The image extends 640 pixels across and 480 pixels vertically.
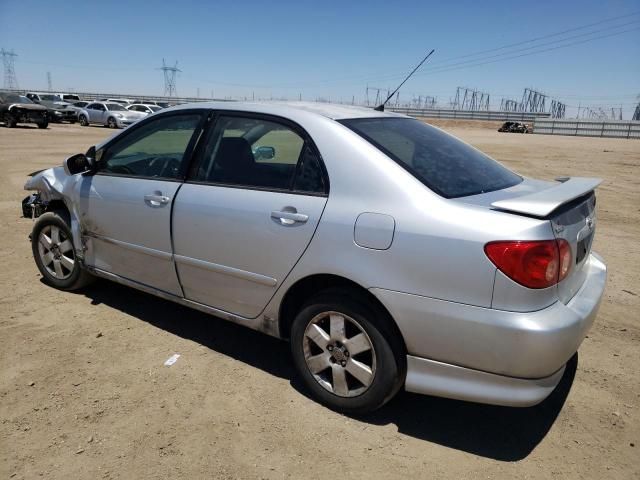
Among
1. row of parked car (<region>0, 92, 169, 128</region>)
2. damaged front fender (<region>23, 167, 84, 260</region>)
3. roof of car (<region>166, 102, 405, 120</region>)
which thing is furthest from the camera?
row of parked car (<region>0, 92, 169, 128</region>)

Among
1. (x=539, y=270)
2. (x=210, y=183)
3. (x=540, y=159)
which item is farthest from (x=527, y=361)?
(x=540, y=159)

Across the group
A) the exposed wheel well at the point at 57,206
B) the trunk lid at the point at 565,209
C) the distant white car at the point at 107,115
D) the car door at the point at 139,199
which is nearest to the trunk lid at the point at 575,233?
the trunk lid at the point at 565,209

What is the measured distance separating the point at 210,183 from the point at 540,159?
17986 millimetres

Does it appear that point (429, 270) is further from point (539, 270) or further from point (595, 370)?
point (595, 370)

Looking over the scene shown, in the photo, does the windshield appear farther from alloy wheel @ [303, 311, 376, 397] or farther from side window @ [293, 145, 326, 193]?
alloy wheel @ [303, 311, 376, 397]

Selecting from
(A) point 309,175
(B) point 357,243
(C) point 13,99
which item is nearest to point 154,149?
(A) point 309,175

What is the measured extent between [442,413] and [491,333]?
34.5 inches

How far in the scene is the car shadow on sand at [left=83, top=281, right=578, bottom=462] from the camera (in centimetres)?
261

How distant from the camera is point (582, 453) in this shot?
8.25 feet

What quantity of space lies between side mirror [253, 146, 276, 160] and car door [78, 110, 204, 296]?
451mm

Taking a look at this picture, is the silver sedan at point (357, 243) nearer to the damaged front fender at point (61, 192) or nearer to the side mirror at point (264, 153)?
the side mirror at point (264, 153)

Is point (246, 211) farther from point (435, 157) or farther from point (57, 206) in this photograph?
point (57, 206)

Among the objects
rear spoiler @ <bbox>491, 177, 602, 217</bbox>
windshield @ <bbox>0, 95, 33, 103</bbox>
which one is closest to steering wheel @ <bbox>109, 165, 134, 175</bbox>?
rear spoiler @ <bbox>491, 177, 602, 217</bbox>

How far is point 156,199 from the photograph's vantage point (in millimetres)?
3357
